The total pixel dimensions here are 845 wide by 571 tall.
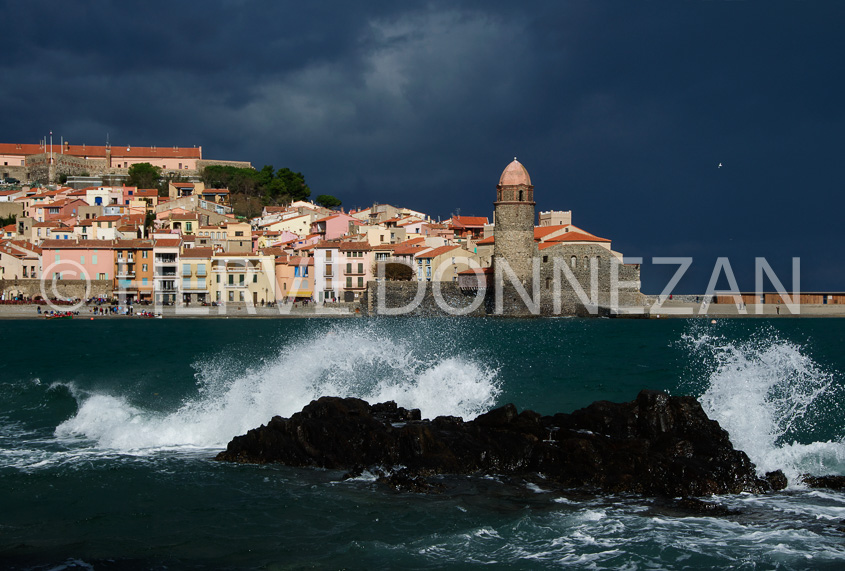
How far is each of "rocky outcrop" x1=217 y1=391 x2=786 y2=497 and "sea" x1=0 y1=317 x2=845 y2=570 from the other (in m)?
0.39

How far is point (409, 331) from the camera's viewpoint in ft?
136

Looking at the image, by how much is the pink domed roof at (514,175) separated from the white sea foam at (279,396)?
3887 centimetres

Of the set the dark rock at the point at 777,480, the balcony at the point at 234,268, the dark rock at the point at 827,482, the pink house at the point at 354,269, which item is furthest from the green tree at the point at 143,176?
the dark rock at the point at 827,482

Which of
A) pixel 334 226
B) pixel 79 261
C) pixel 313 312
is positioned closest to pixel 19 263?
pixel 79 261

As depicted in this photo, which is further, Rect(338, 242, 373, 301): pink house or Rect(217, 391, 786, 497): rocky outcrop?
Rect(338, 242, 373, 301): pink house

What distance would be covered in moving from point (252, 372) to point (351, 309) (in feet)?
134

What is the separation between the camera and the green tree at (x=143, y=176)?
342 feet

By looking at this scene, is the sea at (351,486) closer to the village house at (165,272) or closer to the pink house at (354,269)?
the village house at (165,272)

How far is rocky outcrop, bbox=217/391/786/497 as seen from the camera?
11.9m

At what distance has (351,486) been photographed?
12.2m

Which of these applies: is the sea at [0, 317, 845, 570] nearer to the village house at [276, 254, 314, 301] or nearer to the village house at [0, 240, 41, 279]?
the village house at [276, 254, 314, 301]

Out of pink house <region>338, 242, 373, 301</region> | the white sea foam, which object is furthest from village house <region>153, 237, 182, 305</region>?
the white sea foam

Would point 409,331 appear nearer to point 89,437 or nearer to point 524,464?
point 89,437

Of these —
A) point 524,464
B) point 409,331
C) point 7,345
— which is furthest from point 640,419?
point 7,345
